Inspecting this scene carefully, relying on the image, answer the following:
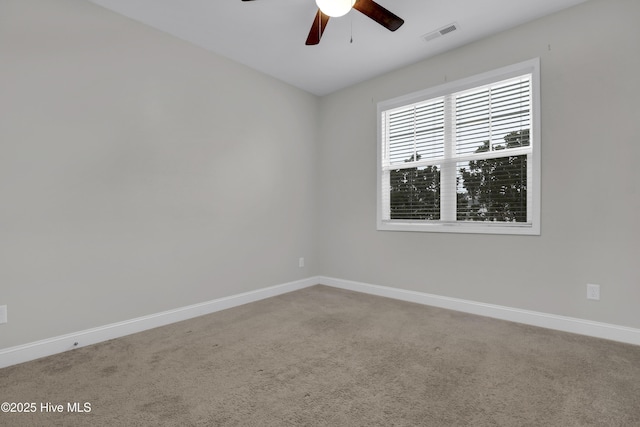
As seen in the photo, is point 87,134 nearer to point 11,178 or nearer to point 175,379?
point 11,178

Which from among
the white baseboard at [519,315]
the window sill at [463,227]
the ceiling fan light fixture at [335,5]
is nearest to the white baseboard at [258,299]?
the white baseboard at [519,315]

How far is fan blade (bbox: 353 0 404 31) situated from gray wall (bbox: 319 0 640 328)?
4.24ft

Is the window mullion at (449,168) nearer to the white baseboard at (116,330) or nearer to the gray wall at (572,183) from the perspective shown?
the gray wall at (572,183)

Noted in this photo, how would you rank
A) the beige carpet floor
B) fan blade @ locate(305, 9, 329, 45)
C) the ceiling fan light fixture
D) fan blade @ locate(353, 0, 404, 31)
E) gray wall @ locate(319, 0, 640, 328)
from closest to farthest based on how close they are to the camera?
the beige carpet floor
the ceiling fan light fixture
fan blade @ locate(353, 0, 404, 31)
fan blade @ locate(305, 9, 329, 45)
gray wall @ locate(319, 0, 640, 328)

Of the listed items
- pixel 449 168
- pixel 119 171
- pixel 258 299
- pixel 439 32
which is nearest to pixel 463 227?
pixel 449 168

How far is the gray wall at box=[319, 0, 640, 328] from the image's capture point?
2.35 metres

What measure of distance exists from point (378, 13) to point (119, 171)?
2.39 metres

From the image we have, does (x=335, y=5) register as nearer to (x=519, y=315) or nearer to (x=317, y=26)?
(x=317, y=26)

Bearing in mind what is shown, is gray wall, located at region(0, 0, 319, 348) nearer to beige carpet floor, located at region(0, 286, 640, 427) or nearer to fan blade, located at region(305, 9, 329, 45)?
beige carpet floor, located at region(0, 286, 640, 427)

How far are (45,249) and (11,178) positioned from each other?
0.53 m

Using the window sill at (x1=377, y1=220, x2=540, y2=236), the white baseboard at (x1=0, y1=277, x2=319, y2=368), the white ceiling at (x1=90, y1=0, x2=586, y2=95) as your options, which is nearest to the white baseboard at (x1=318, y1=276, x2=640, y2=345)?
the window sill at (x1=377, y1=220, x2=540, y2=236)

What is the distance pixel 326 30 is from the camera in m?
2.83

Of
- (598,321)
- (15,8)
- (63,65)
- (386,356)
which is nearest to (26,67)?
(63,65)

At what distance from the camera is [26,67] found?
2152 millimetres
